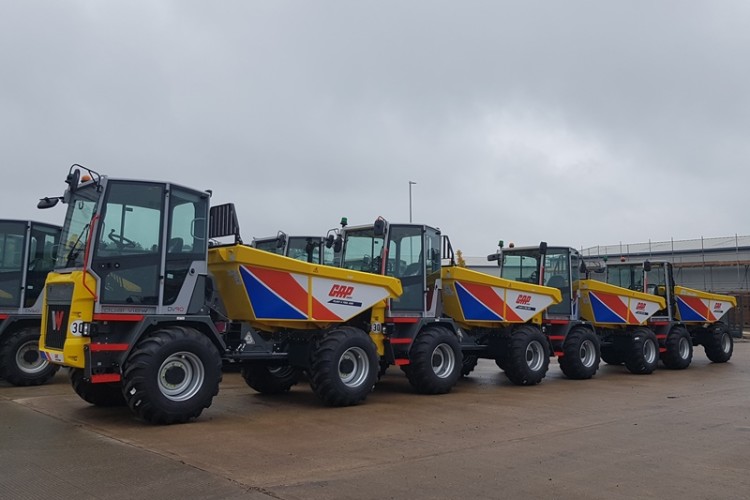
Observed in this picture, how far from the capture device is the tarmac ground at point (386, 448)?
5473 millimetres

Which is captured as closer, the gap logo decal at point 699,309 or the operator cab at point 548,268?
the operator cab at point 548,268

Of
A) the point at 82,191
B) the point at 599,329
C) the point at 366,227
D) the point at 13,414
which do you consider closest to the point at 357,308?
the point at 366,227

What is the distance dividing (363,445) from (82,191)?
497 cm

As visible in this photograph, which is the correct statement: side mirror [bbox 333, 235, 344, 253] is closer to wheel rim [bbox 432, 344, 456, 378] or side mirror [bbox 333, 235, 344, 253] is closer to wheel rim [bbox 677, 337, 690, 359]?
wheel rim [bbox 432, 344, 456, 378]

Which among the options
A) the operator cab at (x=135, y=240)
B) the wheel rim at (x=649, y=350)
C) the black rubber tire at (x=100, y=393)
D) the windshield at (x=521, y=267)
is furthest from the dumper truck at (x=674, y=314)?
the black rubber tire at (x=100, y=393)

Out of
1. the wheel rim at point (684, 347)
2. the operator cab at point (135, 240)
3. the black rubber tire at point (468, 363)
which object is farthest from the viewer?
the wheel rim at point (684, 347)

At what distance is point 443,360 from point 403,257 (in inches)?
83.6

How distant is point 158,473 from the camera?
579 centimetres

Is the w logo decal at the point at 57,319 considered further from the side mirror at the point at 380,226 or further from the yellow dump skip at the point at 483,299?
the yellow dump skip at the point at 483,299

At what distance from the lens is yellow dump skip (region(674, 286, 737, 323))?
1830 centimetres

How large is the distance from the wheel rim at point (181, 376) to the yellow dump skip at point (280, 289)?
1280mm

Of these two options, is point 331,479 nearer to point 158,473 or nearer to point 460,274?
point 158,473

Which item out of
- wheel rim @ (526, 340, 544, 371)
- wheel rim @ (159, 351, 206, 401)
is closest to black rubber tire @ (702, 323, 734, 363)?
wheel rim @ (526, 340, 544, 371)

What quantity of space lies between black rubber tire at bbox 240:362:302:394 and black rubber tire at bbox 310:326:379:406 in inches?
57.0
